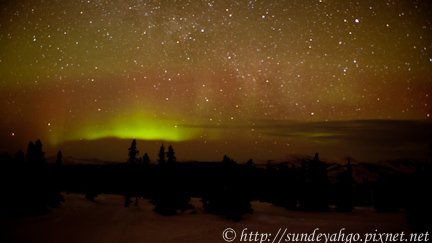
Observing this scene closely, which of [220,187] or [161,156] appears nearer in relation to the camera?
[220,187]

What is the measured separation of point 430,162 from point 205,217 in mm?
15160

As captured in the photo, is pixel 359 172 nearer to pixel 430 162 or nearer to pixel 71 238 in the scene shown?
pixel 430 162

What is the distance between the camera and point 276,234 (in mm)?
14383

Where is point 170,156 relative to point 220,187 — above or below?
above

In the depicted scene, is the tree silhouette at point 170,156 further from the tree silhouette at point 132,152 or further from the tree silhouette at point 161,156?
the tree silhouette at point 132,152

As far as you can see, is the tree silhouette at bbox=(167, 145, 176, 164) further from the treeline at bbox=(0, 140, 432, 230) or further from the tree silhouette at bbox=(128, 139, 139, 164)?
the tree silhouette at bbox=(128, 139, 139, 164)

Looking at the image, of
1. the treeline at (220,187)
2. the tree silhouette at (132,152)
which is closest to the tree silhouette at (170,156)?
the treeline at (220,187)

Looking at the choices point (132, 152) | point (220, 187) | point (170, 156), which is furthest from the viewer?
point (132, 152)

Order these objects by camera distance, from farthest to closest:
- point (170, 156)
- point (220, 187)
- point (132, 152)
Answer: point (132, 152), point (170, 156), point (220, 187)

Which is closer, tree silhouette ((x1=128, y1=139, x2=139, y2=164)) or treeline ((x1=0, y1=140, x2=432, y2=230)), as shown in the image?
treeline ((x1=0, y1=140, x2=432, y2=230))

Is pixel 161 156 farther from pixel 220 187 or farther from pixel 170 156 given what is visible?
pixel 220 187

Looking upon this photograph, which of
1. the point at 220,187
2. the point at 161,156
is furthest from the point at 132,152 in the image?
the point at 220,187

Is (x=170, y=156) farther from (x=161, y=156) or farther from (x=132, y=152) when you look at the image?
(x=132, y=152)

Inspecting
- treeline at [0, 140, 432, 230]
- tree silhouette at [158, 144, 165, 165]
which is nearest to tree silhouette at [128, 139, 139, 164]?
treeline at [0, 140, 432, 230]
